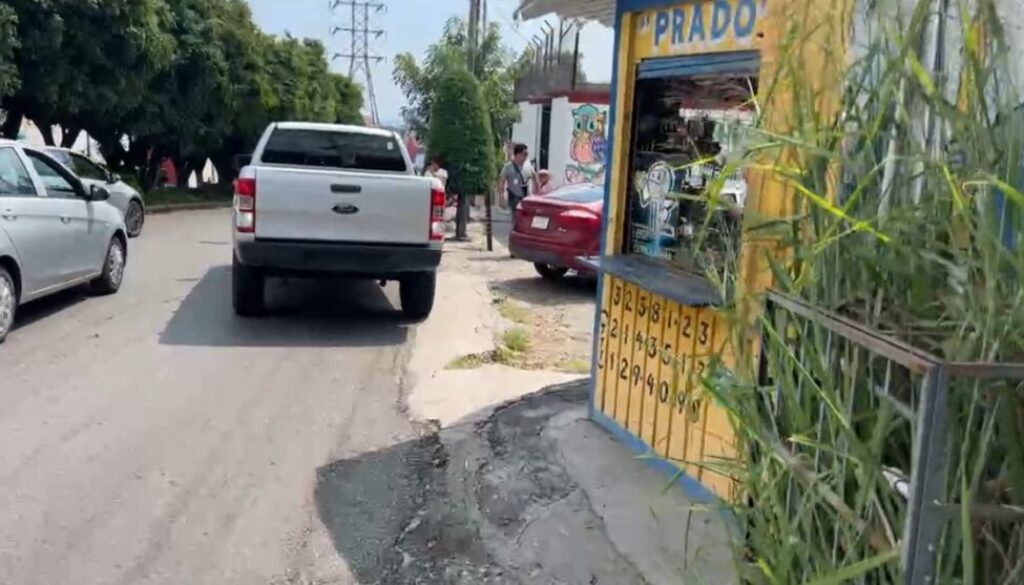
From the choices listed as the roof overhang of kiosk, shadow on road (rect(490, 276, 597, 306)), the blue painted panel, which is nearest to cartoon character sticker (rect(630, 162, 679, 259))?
the blue painted panel

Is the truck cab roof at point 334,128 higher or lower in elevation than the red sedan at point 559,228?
higher

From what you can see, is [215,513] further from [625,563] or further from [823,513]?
[823,513]

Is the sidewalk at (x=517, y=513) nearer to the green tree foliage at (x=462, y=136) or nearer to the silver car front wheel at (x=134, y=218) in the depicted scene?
the green tree foliage at (x=462, y=136)

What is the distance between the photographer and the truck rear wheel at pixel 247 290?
30.9 ft

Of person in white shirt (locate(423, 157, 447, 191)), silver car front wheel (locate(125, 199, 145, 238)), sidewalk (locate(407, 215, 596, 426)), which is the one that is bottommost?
sidewalk (locate(407, 215, 596, 426))

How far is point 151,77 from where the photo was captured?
2233cm

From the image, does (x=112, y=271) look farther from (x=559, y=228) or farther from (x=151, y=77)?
(x=151, y=77)

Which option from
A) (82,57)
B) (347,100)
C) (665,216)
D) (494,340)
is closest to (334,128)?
(494,340)

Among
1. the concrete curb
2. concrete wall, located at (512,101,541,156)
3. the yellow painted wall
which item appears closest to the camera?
the yellow painted wall

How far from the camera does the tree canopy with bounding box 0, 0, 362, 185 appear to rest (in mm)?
18750

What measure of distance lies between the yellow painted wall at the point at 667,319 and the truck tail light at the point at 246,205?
13.5 ft

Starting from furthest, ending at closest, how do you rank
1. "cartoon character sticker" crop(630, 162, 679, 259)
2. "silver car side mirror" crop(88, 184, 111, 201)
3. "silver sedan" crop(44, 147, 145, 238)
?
"silver sedan" crop(44, 147, 145, 238) < "silver car side mirror" crop(88, 184, 111, 201) < "cartoon character sticker" crop(630, 162, 679, 259)

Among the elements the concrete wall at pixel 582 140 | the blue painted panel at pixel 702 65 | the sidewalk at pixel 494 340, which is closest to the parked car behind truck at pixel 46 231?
the sidewalk at pixel 494 340

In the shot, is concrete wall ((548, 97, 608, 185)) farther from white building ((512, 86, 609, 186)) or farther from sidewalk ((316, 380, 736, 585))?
sidewalk ((316, 380, 736, 585))
